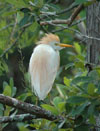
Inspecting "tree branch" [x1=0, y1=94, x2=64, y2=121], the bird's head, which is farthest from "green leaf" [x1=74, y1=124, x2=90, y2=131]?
the bird's head

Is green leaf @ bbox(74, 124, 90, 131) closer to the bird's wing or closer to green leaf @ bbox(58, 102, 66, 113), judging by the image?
green leaf @ bbox(58, 102, 66, 113)

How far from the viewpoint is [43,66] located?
290 centimetres

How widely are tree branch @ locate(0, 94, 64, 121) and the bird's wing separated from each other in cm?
91

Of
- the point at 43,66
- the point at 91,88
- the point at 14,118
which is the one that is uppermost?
the point at 91,88

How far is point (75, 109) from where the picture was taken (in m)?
1.69

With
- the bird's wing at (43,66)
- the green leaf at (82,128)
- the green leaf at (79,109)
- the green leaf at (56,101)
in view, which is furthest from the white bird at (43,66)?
the green leaf at (79,109)

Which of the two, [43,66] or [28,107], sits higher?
[28,107]

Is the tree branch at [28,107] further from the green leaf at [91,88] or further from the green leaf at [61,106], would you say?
the green leaf at [91,88]

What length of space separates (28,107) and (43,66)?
1137 millimetres

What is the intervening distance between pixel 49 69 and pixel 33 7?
1087 mm

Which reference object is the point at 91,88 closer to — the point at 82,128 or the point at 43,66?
the point at 82,128

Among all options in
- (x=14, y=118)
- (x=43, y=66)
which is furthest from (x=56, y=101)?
(x=43, y=66)

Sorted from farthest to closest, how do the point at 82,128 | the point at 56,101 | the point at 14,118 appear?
the point at 56,101 < the point at 14,118 < the point at 82,128

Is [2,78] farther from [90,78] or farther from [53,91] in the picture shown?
[90,78]
